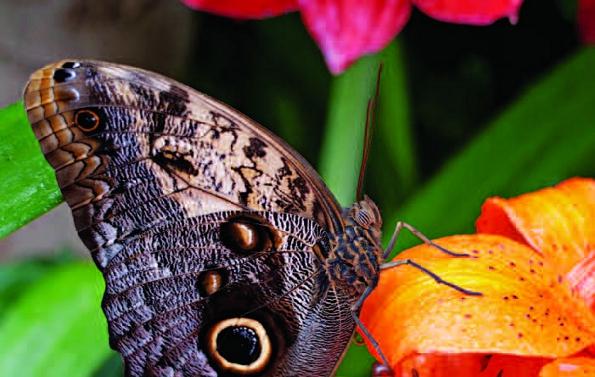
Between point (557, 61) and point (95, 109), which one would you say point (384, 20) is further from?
point (557, 61)

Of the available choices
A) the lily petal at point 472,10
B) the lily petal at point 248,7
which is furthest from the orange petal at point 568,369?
the lily petal at point 248,7

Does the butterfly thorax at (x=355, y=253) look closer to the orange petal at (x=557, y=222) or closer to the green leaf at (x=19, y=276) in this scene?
the orange petal at (x=557, y=222)

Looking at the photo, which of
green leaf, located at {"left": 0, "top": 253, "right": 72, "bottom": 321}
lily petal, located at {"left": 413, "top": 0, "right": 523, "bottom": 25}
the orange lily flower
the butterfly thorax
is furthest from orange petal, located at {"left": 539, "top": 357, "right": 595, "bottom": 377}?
green leaf, located at {"left": 0, "top": 253, "right": 72, "bottom": 321}

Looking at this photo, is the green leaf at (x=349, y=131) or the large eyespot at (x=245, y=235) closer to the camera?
the large eyespot at (x=245, y=235)

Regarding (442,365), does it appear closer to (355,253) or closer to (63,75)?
(355,253)

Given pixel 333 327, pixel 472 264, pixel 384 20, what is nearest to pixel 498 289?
pixel 472 264

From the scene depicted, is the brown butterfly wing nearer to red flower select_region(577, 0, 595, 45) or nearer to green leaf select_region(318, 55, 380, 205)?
green leaf select_region(318, 55, 380, 205)
